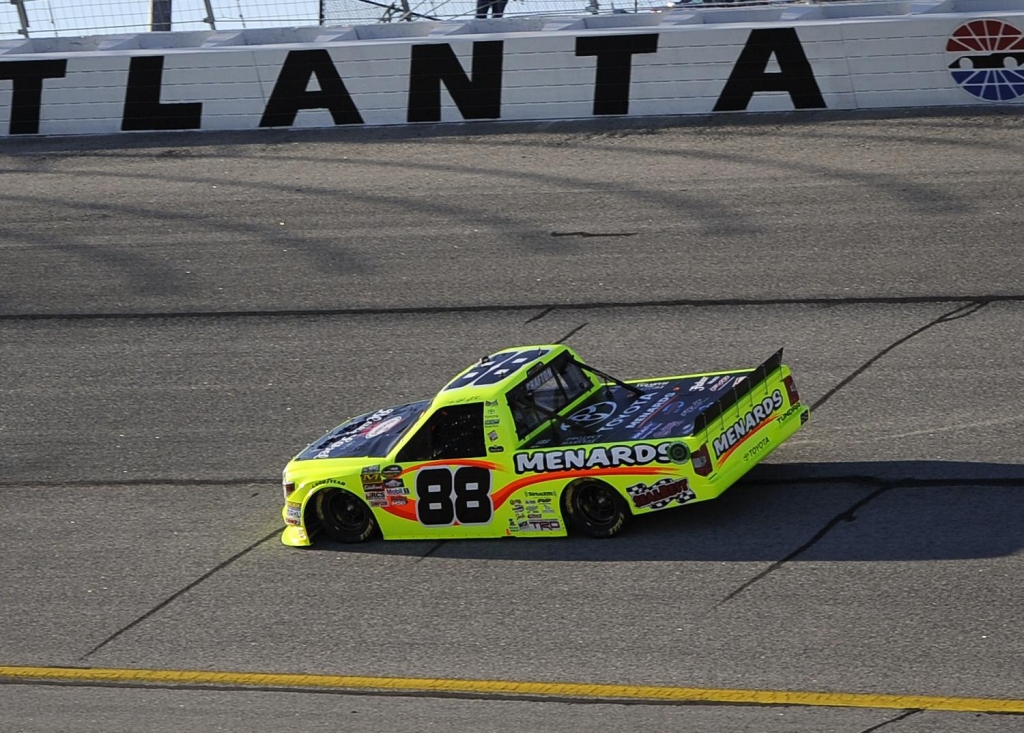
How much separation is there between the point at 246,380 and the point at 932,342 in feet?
20.6

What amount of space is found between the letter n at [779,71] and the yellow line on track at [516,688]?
12.5 meters

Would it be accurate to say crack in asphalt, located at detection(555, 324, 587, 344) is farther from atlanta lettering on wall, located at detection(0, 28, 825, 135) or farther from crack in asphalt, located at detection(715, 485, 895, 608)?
atlanta lettering on wall, located at detection(0, 28, 825, 135)

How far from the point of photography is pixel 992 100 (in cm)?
1845

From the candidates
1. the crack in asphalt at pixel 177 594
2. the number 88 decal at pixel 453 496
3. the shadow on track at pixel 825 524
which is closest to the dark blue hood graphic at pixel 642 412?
the number 88 decal at pixel 453 496

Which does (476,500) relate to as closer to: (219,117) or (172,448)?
(172,448)

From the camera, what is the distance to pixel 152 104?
22.3 metres

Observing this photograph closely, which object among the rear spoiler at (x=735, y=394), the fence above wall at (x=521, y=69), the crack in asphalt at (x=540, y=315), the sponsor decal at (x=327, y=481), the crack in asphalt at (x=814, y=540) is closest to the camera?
the crack in asphalt at (x=814, y=540)

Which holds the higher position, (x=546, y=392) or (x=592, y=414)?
(x=546, y=392)

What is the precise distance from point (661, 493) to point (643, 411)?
82 centimetres

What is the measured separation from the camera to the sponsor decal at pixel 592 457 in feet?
31.2

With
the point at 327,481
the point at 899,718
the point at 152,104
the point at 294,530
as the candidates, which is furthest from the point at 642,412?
the point at 152,104

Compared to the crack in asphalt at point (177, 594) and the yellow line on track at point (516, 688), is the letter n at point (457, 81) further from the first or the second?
the yellow line on track at point (516, 688)

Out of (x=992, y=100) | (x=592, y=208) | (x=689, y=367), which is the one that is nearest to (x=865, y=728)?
(x=689, y=367)

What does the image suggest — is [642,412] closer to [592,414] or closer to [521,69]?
[592,414]
